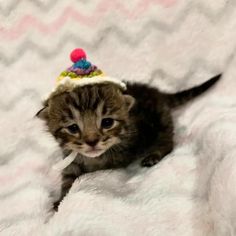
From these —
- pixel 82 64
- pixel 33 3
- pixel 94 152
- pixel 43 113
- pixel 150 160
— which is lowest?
pixel 150 160

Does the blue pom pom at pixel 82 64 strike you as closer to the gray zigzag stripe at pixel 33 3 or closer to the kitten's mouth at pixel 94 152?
the kitten's mouth at pixel 94 152

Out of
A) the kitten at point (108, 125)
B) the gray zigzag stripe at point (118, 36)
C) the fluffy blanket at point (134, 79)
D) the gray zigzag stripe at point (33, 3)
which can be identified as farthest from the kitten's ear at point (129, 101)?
the gray zigzag stripe at point (33, 3)

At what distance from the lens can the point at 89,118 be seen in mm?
1375

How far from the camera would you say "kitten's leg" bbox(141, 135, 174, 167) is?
4.93 feet

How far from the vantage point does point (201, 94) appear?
1779mm

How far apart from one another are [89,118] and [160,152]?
11.6 inches

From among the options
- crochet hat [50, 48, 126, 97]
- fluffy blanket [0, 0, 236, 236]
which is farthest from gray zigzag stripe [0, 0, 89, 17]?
crochet hat [50, 48, 126, 97]

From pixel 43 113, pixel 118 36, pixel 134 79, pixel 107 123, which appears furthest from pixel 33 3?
pixel 107 123

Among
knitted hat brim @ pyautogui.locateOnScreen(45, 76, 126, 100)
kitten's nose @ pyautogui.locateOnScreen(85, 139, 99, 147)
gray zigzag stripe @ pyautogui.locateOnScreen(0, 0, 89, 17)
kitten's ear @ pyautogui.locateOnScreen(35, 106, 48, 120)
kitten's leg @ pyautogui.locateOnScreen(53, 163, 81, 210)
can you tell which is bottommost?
kitten's leg @ pyautogui.locateOnScreen(53, 163, 81, 210)

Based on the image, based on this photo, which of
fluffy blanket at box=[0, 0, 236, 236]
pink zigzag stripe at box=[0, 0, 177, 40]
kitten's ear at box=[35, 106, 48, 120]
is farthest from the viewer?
pink zigzag stripe at box=[0, 0, 177, 40]

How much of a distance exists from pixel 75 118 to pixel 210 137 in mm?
392

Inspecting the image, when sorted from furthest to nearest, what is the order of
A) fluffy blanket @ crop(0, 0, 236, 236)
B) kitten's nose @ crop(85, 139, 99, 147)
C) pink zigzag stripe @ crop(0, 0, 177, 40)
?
1. pink zigzag stripe @ crop(0, 0, 177, 40)
2. kitten's nose @ crop(85, 139, 99, 147)
3. fluffy blanket @ crop(0, 0, 236, 236)

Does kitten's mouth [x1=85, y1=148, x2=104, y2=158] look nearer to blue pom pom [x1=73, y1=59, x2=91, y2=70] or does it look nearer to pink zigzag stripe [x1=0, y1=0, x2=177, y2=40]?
blue pom pom [x1=73, y1=59, x2=91, y2=70]

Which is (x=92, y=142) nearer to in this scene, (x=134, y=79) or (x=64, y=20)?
(x=134, y=79)
